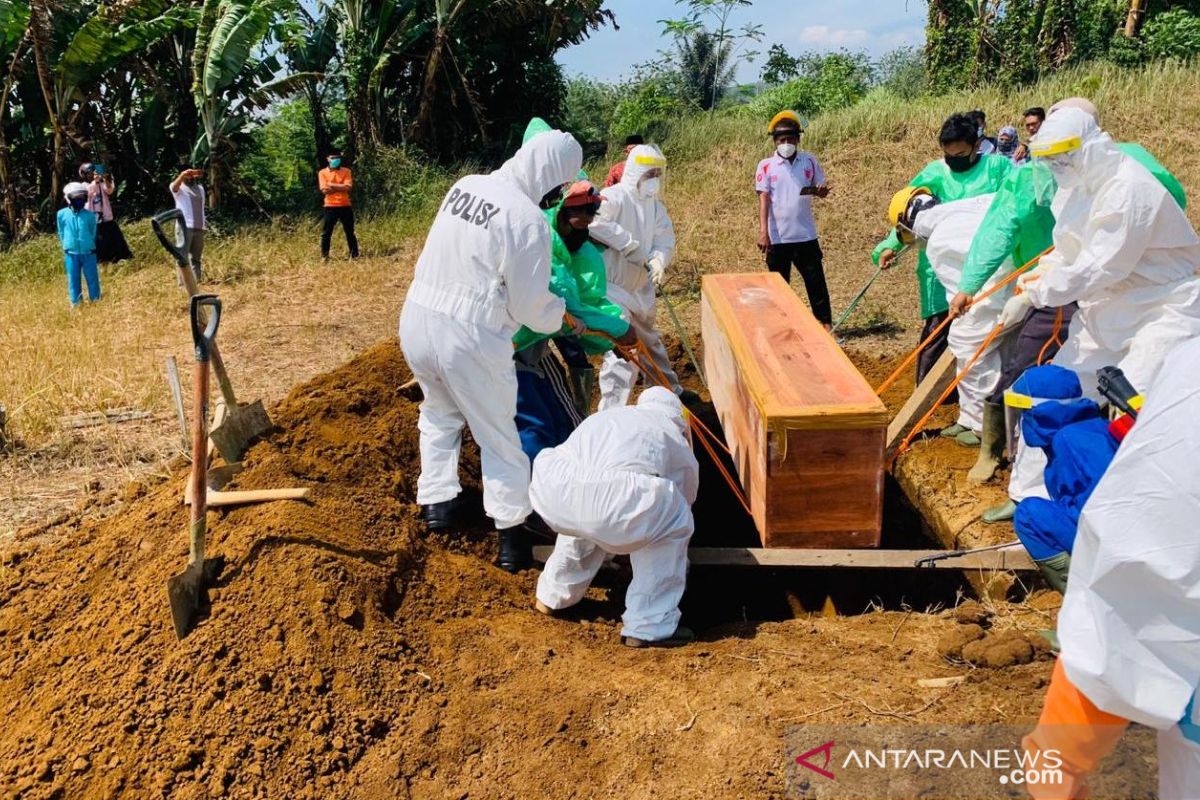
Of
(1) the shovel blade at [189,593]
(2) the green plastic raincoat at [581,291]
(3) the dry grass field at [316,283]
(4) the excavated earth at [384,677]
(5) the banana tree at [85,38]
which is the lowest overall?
(3) the dry grass field at [316,283]

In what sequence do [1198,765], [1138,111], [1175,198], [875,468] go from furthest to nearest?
1. [1138,111]
2. [1175,198]
3. [875,468]
4. [1198,765]

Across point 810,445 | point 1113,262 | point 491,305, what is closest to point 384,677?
point 491,305

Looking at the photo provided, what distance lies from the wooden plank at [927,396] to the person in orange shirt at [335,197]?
8537 millimetres

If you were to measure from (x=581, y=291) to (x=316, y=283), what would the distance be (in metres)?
6.79

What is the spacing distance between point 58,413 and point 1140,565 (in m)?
6.49

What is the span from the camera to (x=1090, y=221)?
4.09m

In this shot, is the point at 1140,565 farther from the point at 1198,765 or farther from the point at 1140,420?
the point at 1198,765

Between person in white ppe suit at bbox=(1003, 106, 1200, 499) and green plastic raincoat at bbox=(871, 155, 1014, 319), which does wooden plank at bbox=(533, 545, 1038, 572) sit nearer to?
person in white ppe suit at bbox=(1003, 106, 1200, 499)

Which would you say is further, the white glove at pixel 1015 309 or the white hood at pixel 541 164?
the white glove at pixel 1015 309

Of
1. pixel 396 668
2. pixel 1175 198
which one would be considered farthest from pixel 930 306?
pixel 396 668

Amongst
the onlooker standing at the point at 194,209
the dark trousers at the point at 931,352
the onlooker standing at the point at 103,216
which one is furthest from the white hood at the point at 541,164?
the onlooker standing at the point at 103,216

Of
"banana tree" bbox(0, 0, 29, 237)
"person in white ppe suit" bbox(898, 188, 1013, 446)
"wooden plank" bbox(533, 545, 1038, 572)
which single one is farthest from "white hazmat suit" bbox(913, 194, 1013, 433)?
"banana tree" bbox(0, 0, 29, 237)

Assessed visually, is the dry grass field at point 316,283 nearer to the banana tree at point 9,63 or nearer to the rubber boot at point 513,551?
the banana tree at point 9,63

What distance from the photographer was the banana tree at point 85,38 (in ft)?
41.0
